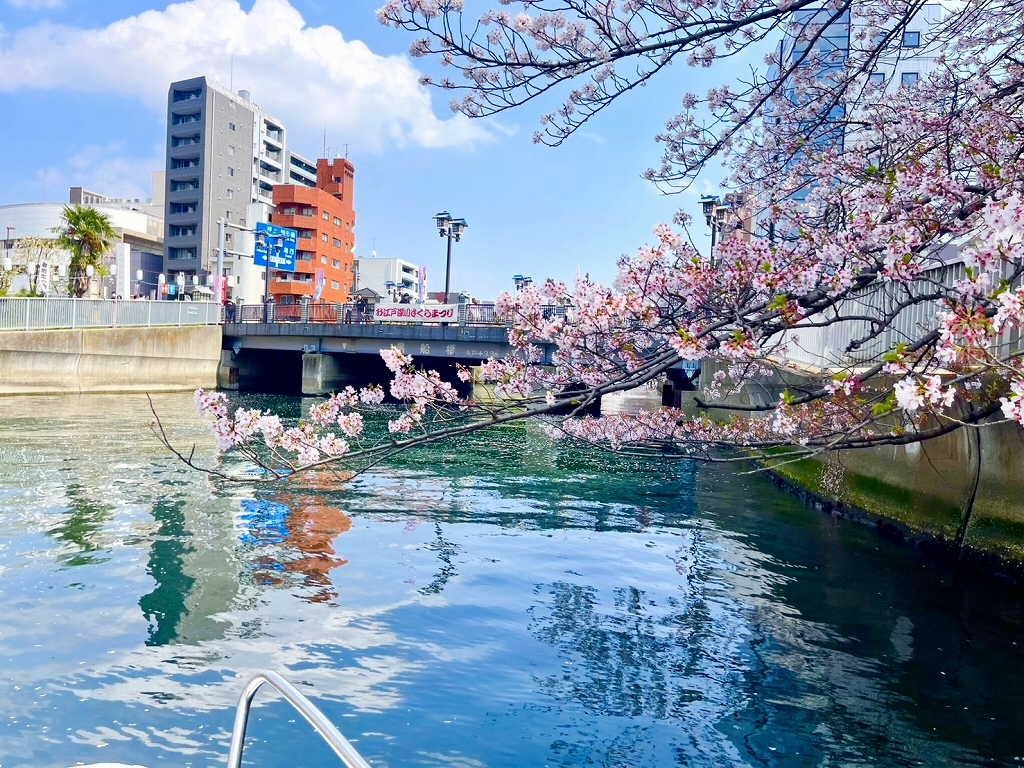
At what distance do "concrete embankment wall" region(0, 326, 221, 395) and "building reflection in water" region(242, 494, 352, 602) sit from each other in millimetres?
20785

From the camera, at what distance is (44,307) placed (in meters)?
31.2

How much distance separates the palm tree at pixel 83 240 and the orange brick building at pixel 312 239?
29681 millimetres

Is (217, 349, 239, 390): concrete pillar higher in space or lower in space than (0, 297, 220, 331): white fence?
lower

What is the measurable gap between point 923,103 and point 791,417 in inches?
133

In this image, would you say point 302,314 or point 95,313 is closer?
point 95,313

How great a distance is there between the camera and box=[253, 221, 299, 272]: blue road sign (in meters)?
49.9

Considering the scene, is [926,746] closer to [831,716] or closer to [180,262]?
[831,716]

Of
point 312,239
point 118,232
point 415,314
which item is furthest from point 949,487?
point 312,239

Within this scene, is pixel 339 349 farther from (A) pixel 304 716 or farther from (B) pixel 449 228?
(A) pixel 304 716

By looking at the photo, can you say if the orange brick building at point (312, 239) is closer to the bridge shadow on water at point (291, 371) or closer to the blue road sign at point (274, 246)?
the blue road sign at point (274, 246)

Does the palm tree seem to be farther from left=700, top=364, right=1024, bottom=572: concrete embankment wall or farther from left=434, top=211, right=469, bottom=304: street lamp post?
left=700, top=364, right=1024, bottom=572: concrete embankment wall

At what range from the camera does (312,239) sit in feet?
261

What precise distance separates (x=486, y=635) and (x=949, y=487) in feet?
21.0

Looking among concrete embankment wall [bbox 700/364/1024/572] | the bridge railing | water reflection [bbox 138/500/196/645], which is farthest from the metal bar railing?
the bridge railing
